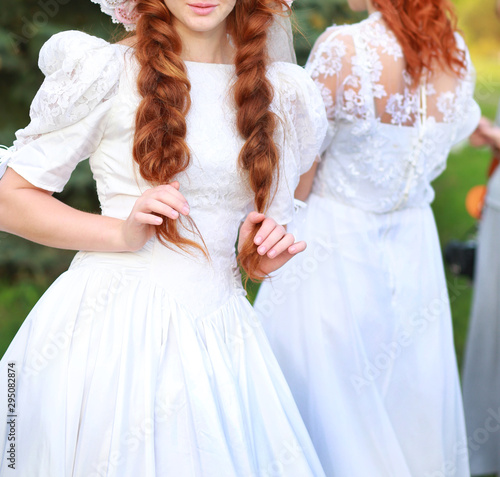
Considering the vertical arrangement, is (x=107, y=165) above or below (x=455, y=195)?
above

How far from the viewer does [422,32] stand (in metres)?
2.35

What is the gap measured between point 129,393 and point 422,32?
1574mm

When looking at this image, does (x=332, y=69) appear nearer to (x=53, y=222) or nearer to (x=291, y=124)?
(x=291, y=124)

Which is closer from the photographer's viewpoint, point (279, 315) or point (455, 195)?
point (279, 315)

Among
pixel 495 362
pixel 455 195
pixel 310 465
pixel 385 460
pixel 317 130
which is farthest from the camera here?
pixel 455 195

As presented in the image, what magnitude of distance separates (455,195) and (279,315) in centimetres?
435

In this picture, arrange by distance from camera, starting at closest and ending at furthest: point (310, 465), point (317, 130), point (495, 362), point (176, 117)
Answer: point (176, 117)
point (310, 465)
point (317, 130)
point (495, 362)

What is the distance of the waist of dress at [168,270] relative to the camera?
1.65 metres

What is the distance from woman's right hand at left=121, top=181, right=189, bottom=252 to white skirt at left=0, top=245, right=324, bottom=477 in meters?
0.15

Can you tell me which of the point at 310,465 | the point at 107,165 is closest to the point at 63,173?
the point at 107,165

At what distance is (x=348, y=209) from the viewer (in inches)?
94.8

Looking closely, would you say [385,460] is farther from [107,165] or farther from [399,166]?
[107,165]

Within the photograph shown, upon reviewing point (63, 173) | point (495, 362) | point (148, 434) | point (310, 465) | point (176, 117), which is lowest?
point (495, 362)

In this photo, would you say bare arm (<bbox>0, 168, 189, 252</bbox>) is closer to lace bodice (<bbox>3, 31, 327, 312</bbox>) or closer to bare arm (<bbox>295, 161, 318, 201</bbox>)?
lace bodice (<bbox>3, 31, 327, 312</bbox>)
